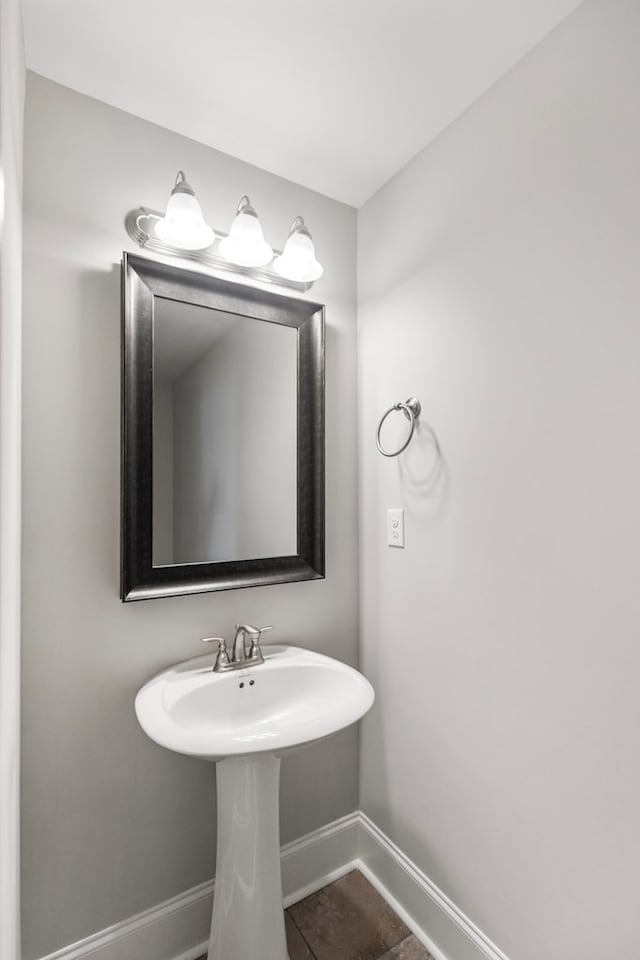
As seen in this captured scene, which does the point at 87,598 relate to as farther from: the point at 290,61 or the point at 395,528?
the point at 290,61

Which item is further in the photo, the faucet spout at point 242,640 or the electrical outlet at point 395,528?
the electrical outlet at point 395,528

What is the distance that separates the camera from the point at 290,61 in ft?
3.89

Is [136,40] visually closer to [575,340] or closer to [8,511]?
[8,511]

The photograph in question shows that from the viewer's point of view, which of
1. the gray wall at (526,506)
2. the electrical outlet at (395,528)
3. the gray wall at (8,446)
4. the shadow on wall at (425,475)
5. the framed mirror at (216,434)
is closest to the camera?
the gray wall at (8,446)

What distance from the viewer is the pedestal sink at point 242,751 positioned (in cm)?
103

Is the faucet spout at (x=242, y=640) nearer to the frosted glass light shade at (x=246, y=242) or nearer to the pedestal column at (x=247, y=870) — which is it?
the pedestal column at (x=247, y=870)

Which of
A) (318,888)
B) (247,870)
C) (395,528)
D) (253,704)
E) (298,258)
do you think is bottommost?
(318,888)

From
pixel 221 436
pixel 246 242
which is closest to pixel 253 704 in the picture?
pixel 221 436

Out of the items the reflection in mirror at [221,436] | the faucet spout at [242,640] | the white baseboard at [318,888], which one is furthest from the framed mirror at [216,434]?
the white baseboard at [318,888]

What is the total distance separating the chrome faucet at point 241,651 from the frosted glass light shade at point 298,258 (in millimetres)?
1084

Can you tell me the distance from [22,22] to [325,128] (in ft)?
2.51

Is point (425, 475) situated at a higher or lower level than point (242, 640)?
higher

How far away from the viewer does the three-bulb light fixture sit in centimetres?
124

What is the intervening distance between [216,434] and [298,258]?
59 cm
